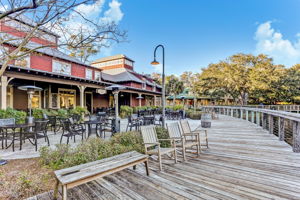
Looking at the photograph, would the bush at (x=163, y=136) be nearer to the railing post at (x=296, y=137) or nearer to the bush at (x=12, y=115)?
the railing post at (x=296, y=137)

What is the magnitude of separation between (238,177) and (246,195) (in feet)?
1.97

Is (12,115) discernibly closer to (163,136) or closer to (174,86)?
(163,136)

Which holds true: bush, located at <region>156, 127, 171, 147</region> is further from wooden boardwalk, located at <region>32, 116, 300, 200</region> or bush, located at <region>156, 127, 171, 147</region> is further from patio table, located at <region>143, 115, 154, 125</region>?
patio table, located at <region>143, 115, 154, 125</region>

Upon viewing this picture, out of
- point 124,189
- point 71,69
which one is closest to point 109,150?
point 124,189

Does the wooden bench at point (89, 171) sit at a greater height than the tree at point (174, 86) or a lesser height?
lesser

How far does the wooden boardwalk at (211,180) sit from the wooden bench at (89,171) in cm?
36

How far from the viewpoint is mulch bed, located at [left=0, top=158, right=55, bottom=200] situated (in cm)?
241

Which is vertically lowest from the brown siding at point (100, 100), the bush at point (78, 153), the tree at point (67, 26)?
the bush at point (78, 153)

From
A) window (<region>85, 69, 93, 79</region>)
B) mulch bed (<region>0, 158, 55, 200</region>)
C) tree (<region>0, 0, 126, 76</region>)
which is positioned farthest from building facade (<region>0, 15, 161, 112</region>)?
mulch bed (<region>0, 158, 55, 200</region>)

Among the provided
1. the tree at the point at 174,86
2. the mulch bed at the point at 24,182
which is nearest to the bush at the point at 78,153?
the mulch bed at the point at 24,182

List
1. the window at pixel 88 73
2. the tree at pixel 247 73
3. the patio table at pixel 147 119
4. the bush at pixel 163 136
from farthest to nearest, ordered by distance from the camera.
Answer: the tree at pixel 247 73, the window at pixel 88 73, the patio table at pixel 147 119, the bush at pixel 163 136

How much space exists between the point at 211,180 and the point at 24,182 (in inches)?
123

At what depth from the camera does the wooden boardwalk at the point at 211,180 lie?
234 centimetres

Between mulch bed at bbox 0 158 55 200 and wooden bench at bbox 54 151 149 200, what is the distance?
0.57 m
